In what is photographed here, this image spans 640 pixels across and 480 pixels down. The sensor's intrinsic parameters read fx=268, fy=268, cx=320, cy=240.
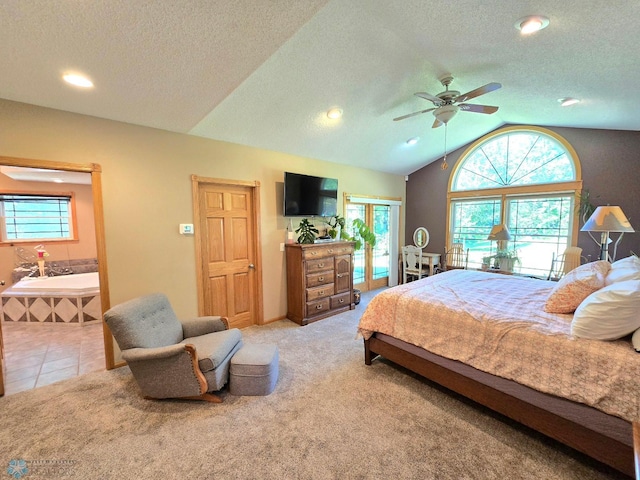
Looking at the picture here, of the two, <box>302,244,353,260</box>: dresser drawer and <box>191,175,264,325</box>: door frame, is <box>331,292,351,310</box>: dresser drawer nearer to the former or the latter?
<box>302,244,353,260</box>: dresser drawer

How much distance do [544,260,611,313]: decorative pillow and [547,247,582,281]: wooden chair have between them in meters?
2.18

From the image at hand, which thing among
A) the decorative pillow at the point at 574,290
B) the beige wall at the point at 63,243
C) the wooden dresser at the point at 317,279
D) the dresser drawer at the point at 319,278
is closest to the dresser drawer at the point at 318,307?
the wooden dresser at the point at 317,279

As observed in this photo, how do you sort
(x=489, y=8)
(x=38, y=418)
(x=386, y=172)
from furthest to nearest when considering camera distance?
(x=386, y=172) → (x=38, y=418) → (x=489, y=8)

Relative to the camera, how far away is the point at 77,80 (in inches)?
A: 80.6

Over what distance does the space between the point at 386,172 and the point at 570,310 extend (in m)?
4.12

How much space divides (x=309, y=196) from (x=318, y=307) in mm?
1699

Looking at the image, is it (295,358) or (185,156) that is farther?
(185,156)

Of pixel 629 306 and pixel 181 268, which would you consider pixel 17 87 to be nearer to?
pixel 181 268

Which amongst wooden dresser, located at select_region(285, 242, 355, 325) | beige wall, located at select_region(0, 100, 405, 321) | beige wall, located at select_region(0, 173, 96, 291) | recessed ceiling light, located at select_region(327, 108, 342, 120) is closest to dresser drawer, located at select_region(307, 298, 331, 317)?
wooden dresser, located at select_region(285, 242, 355, 325)

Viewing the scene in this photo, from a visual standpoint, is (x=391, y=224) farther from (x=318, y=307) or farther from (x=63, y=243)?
(x=63, y=243)

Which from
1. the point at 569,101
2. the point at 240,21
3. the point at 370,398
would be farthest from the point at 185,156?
the point at 569,101

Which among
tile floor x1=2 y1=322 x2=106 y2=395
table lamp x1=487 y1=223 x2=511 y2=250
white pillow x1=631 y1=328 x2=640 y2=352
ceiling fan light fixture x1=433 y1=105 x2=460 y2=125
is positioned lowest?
tile floor x1=2 y1=322 x2=106 y2=395

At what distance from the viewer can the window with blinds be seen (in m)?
4.88

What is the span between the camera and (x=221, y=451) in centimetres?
175
